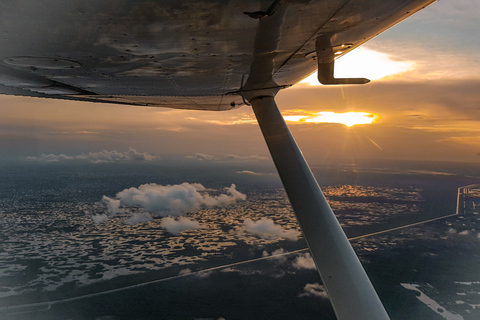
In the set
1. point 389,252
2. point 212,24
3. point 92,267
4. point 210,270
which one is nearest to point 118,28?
point 212,24

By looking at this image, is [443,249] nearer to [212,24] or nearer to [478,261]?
Result: [478,261]

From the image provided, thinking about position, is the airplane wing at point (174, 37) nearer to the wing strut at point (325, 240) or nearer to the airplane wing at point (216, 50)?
the airplane wing at point (216, 50)

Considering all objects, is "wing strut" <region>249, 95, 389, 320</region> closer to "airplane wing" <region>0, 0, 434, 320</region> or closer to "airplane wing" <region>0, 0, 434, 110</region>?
"airplane wing" <region>0, 0, 434, 320</region>

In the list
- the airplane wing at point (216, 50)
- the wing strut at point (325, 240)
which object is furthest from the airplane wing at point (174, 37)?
the wing strut at point (325, 240)

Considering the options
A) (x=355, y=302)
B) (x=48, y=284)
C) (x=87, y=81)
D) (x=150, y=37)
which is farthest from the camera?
(x=48, y=284)

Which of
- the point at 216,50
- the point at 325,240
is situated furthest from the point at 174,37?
the point at 325,240

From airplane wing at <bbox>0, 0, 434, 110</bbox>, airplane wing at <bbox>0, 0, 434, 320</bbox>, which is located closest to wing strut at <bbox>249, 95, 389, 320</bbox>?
airplane wing at <bbox>0, 0, 434, 320</bbox>
